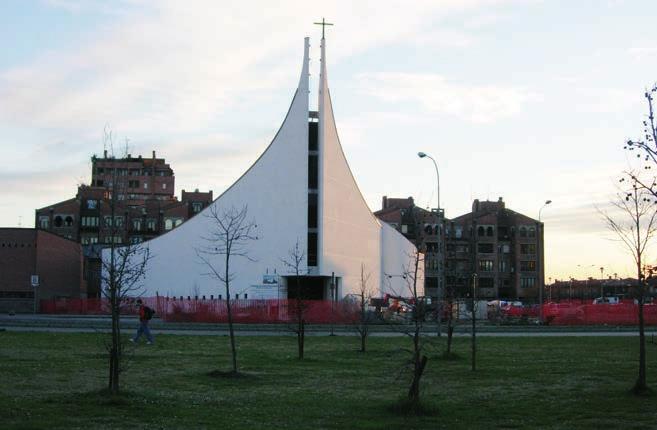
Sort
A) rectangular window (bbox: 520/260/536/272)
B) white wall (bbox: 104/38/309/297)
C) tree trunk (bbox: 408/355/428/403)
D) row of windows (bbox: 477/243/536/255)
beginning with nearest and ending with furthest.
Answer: tree trunk (bbox: 408/355/428/403) < white wall (bbox: 104/38/309/297) < row of windows (bbox: 477/243/536/255) < rectangular window (bbox: 520/260/536/272)

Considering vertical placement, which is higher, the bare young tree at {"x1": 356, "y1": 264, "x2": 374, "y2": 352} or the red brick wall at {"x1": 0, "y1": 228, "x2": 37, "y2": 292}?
the red brick wall at {"x1": 0, "y1": 228, "x2": 37, "y2": 292}

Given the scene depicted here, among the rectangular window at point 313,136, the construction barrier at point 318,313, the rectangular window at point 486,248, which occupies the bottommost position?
the construction barrier at point 318,313

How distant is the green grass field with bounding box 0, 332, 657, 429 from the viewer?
1190cm

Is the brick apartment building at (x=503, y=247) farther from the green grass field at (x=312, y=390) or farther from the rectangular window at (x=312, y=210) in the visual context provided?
the green grass field at (x=312, y=390)

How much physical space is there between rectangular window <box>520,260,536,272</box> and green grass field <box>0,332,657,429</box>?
87705 millimetres

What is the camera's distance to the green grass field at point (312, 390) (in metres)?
11.9

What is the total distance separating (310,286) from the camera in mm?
73438

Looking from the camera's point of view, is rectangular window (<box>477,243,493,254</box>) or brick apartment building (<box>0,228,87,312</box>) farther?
rectangular window (<box>477,243,493,254</box>)

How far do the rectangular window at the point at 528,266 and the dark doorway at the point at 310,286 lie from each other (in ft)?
155

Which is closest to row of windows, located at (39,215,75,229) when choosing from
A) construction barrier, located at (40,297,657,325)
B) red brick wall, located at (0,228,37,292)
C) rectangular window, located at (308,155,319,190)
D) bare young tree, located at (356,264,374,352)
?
red brick wall, located at (0,228,37,292)

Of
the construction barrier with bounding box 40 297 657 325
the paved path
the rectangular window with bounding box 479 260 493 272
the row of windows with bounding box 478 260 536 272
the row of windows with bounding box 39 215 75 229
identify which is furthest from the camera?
the row of windows with bounding box 39 215 75 229

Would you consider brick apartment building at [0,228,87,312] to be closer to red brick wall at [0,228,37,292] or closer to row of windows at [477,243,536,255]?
red brick wall at [0,228,37,292]

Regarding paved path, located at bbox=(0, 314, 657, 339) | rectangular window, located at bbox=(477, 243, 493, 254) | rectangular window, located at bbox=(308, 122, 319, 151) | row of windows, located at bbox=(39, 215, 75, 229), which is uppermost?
rectangular window, located at bbox=(308, 122, 319, 151)

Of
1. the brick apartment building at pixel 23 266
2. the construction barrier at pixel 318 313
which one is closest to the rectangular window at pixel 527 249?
the construction barrier at pixel 318 313
